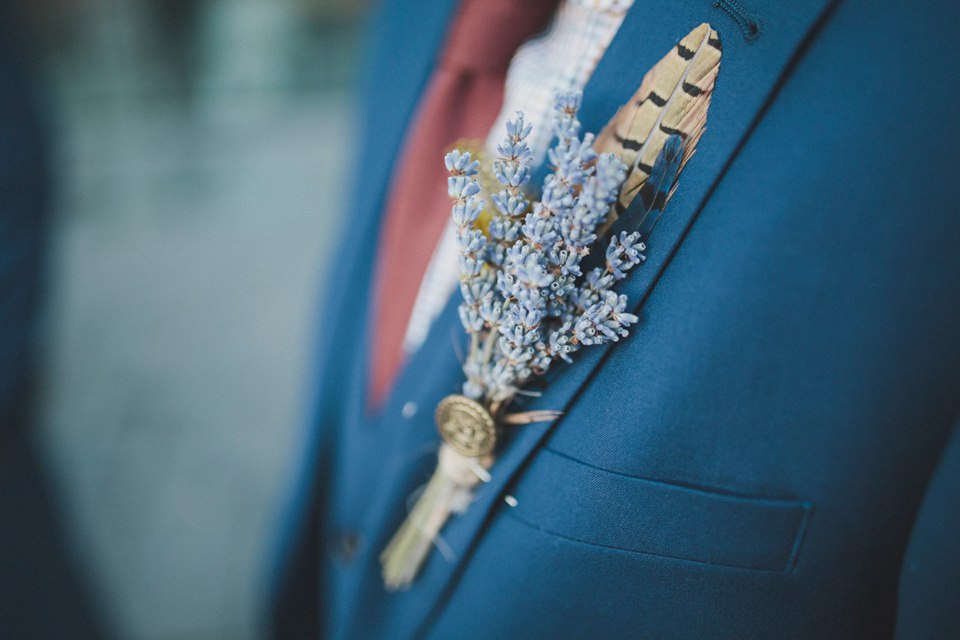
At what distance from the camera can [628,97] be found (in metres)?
0.51

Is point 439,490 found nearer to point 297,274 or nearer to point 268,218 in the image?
point 297,274

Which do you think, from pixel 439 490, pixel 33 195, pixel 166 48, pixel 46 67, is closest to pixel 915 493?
pixel 439 490

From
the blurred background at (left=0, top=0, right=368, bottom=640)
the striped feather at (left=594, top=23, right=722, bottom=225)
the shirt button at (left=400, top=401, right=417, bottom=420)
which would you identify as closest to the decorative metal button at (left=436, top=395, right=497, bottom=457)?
the shirt button at (left=400, top=401, right=417, bottom=420)

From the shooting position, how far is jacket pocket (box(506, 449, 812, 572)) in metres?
0.51

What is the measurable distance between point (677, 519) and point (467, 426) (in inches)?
9.1

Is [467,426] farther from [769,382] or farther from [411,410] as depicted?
[769,382]

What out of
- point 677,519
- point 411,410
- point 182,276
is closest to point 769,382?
point 677,519

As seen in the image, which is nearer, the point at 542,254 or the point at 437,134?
the point at 542,254

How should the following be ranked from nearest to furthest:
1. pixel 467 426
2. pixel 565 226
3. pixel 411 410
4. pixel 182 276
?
pixel 565 226, pixel 467 426, pixel 411 410, pixel 182 276

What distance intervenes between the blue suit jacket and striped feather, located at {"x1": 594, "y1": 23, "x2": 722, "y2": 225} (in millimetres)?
13

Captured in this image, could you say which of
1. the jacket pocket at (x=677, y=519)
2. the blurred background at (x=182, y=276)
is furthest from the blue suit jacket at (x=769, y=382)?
the blurred background at (x=182, y=276)

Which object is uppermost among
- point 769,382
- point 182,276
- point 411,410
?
point 769,382

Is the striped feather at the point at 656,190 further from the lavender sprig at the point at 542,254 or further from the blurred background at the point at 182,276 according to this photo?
the blurred background at the point at 182,276

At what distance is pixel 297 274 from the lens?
110 inches
